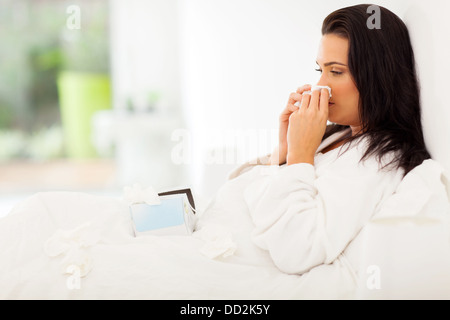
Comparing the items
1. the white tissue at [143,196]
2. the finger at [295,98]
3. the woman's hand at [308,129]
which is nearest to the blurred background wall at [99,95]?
the finger at [295,98]

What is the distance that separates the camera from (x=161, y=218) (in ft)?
4.29

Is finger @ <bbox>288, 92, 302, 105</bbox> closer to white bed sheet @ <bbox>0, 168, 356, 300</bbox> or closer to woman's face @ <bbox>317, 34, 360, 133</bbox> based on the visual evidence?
woman's face @ <bbox>317, 34, 360, 133</bbox>

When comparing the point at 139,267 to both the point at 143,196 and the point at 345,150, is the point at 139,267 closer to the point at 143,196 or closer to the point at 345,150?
the point at 143,196

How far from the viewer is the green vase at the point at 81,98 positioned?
14.7 feet

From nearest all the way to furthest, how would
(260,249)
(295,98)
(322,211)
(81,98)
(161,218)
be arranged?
(322,211), (260,249), (161,218), (295,98), (81,98)

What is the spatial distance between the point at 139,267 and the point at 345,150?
0.58 meters

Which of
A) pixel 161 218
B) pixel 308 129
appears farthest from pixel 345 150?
pixel 161 218

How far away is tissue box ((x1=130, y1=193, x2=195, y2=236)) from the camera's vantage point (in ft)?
4.27

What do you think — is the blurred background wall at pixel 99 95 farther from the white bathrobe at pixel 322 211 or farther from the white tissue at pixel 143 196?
the white bathrobe at pixel 322 211

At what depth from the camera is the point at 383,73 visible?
48.0 inches

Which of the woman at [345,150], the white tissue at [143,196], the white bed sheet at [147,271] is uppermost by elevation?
the woman at [345,150]

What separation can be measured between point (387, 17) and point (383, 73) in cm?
16

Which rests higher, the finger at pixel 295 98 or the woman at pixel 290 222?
the finger at pixel 295 98
